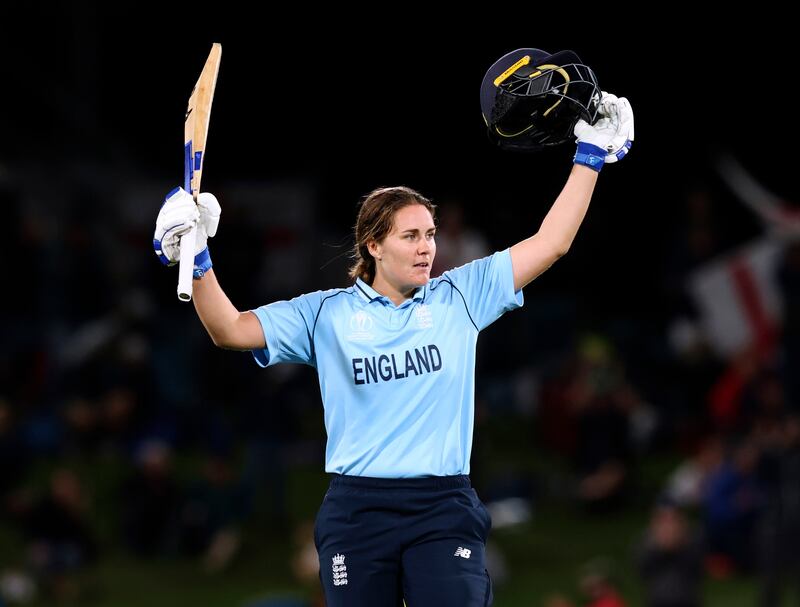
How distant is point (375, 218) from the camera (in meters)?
4.86

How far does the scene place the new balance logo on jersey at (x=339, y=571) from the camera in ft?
15.1

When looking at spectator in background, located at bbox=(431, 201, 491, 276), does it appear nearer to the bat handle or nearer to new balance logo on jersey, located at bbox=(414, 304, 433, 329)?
new balance logo on jersey, located at bbox=(414, 304, 433, 329)

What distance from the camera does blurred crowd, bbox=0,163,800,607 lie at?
503 inches

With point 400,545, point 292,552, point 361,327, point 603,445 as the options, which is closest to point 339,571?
point 400,545

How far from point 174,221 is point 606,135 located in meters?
1.49

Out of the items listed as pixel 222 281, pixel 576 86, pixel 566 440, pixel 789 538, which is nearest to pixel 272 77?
pixel 222 281

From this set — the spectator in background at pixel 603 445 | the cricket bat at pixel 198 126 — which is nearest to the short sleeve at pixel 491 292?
the cricket bat at pixel 198 126

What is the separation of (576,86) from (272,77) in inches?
511

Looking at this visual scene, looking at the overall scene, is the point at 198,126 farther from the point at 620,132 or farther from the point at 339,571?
the point at 339,571

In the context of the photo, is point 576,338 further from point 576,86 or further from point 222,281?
point 576,86

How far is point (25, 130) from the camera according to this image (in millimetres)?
17000

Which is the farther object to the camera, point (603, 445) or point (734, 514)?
point (603, 445)

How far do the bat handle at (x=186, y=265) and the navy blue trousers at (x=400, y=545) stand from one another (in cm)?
82

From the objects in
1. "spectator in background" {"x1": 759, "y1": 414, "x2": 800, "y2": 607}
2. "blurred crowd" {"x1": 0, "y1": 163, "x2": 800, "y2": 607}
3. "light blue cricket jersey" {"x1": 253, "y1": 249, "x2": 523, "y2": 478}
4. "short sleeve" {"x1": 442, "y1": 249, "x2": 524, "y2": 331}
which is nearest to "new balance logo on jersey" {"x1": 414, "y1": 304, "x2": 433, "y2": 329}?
"light blue cricket jersey" {"x1": 253, "y1": 249, "x2": 523, "y2": 478}
